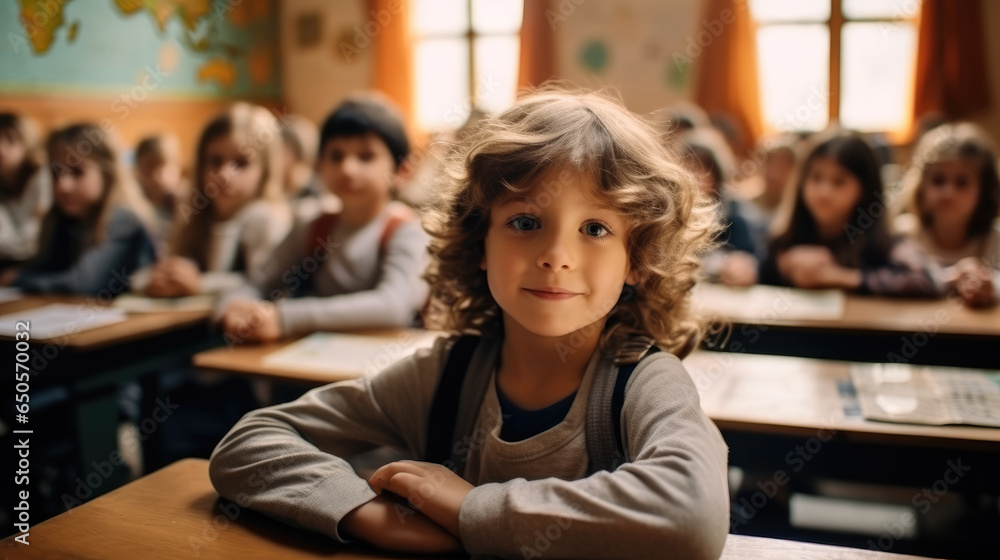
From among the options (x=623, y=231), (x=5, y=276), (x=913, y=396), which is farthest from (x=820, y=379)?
(x=5, y=276)

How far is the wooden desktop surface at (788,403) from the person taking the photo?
1.31 metres

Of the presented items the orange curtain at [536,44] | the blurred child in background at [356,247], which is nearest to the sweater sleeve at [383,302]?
the blurred child in background at [356,247]

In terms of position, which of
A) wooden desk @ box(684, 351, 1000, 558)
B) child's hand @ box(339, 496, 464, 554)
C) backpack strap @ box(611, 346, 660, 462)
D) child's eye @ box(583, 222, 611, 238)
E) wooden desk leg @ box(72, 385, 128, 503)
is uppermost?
child's eye @ box(583, 222, 611, 238)

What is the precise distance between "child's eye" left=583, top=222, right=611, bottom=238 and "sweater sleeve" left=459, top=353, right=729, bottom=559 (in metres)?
0.25

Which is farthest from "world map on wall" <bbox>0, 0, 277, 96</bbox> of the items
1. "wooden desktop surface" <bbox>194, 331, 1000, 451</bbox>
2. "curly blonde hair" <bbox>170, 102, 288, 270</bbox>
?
"wooden desktop surface" <bbox>194, 331, 1000, 451</bbox>

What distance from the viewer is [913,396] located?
1.51m

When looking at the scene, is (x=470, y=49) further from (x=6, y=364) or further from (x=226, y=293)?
(x=6, y=364)

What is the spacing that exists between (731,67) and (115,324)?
544cm

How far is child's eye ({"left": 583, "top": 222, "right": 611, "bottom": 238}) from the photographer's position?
39.4 inches

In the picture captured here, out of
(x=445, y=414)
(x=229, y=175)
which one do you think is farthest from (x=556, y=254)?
(x=229, y=175)

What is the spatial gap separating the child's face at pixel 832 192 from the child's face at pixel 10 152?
3.78 meters

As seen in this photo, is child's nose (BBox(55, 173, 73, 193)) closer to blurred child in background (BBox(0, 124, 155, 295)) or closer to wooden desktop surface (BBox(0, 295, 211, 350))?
blurred child in background (BBox(0, 124, 155, 295))

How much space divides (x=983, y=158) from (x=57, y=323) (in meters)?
3.10

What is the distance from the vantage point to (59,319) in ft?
7.18
